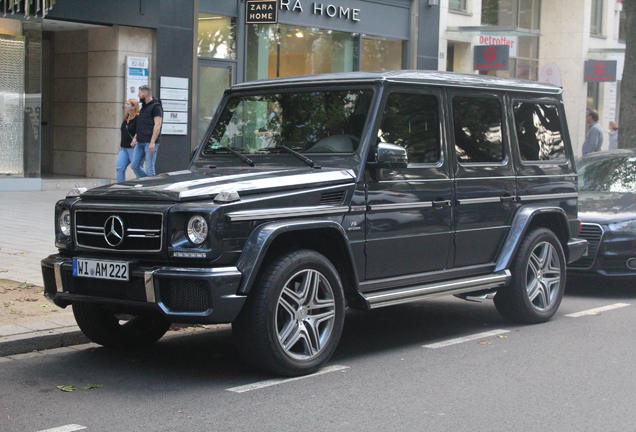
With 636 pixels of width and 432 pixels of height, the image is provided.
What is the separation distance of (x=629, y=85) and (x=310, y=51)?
7.24 meters

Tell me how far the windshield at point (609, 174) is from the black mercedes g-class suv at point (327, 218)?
9.08 ft

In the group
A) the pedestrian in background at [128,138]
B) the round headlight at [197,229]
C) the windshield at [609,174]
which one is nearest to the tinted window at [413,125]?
the round headlight at [197,229]

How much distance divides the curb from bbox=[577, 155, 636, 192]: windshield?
6.71 meters

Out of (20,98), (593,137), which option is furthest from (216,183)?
(593,137)

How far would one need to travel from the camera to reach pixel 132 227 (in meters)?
5.79

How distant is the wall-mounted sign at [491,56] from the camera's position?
26.4 meters

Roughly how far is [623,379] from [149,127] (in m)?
10.7

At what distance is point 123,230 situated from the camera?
5.80 m

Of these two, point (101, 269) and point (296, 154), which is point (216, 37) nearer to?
point (296, 154)

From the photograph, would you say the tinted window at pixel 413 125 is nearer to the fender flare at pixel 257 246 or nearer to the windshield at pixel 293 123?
the windshield at pixel 293 123

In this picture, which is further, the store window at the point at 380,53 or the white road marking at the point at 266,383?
the store window at the point at 380,53

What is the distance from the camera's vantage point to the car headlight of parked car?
980 centimetres

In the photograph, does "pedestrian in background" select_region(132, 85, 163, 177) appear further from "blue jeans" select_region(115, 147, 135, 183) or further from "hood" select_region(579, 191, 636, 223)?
"hood" select_region(579, 191, 636, 223)

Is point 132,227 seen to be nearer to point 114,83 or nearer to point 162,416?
point 162,416
